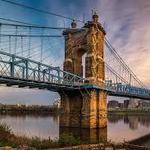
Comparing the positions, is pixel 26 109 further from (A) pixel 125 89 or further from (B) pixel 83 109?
(B) pixel 83 109

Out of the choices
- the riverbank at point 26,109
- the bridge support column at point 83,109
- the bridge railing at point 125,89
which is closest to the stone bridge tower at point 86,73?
the bridge support column at point 83,109

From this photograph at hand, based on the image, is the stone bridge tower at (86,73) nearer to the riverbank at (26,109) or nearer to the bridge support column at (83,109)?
the bridge support column at (83,109)

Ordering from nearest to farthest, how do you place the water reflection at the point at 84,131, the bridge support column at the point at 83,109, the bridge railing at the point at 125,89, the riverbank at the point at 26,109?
the water reflection at the point at 84,131
the bridge support column at the point at 83,109
the bridge railing at the point at 125,89
the riverbank at the point at 26,109

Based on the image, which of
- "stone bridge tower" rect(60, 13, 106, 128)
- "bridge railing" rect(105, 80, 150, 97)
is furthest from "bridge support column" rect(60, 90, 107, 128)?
"bridge railing" rect(105, 80, 150, 97)

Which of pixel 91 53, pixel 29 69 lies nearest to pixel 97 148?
pixel 29 69

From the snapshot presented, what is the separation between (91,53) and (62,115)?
13.1m

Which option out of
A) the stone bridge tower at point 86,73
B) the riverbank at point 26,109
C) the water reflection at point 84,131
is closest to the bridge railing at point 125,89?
the stone bridge tower at point 86,73

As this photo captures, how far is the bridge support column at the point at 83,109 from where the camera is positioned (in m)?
61.0

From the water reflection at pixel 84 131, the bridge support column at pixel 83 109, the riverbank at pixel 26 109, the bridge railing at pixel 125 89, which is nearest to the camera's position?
the water reflection at pixel 84 131

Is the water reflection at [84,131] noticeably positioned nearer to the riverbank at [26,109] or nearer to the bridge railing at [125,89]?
the bridge railing at [125,89]

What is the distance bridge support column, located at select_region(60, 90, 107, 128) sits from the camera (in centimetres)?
6100

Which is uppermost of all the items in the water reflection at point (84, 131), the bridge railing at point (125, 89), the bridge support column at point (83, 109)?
the bridge railing at point (125, 89)

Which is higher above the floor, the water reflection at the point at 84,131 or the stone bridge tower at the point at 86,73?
the stone bridge tower at the point at 86,73

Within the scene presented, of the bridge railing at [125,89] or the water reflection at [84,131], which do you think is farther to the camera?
the bridge railing at [125,89]
